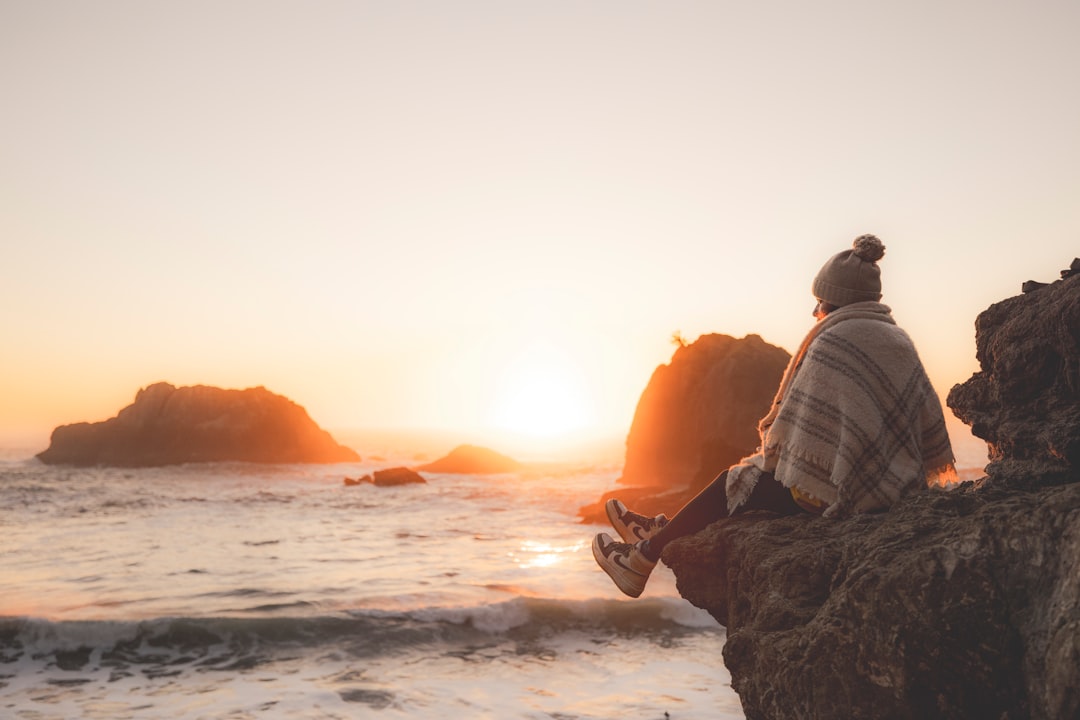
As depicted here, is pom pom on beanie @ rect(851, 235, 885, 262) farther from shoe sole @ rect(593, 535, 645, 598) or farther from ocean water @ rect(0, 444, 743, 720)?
ocean water @ rect(0, 444, 743, 720)

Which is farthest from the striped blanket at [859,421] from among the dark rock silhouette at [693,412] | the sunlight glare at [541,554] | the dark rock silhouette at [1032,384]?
the dark rock silhouette at [693,412]

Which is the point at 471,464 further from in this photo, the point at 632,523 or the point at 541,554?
the point at 632,523

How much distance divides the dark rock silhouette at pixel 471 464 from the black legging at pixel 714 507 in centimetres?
4436

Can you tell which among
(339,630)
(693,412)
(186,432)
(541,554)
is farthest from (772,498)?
(186,432)

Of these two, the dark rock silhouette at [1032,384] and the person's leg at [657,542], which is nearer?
the dark rock silhouette at [1032,384]

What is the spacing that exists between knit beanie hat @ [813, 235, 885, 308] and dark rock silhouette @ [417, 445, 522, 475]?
45.1 m

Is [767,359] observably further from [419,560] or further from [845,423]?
[845,423]

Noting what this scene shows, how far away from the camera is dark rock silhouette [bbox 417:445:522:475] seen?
161 ft

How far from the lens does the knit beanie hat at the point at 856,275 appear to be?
4336 millimetres

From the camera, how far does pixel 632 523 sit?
16.9 feet

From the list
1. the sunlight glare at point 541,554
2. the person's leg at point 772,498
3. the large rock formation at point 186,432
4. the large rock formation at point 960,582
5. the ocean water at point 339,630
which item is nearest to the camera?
the large rock formation at point 960,582

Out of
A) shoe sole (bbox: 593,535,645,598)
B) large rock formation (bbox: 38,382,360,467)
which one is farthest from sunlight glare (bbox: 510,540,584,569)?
large rock formation (bbox: 38,382,360,467)

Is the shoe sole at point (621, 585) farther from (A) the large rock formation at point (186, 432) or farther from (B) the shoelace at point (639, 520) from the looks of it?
(A) the large rock formation at point (186, 432)

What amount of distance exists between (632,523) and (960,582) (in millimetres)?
2763
